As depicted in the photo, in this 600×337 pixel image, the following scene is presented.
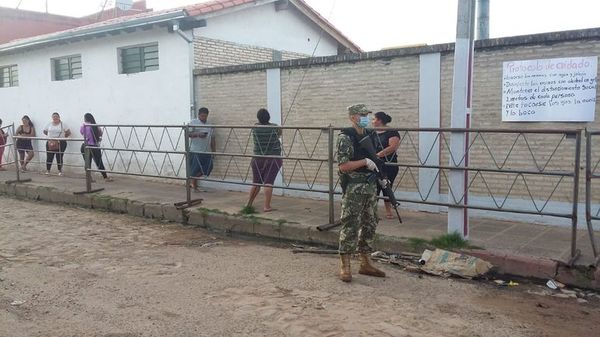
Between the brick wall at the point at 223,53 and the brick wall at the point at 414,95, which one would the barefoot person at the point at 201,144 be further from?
the brick wall at the point at 223,53

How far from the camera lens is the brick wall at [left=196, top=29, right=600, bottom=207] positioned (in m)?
6.49

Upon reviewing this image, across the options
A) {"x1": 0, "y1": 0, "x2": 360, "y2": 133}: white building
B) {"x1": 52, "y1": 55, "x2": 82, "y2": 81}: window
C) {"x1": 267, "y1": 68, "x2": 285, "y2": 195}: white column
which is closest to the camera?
{"x1": 267, "y1": 68, "x2": 285, "y2": 195}: white column

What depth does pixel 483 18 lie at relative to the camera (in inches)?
352

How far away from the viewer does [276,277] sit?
16.8 feet

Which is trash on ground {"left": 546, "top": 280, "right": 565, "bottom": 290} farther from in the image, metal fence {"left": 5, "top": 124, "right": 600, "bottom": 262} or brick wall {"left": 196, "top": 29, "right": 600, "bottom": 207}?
brick wall {"left": 196, "top": 29, "right": 600, "bottom": 207}

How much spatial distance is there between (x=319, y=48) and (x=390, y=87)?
6.32 meters

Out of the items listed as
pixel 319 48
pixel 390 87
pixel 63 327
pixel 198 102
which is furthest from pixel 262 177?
pixel 319 48

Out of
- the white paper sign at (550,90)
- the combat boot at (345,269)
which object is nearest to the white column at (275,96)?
the white paper sign at (550,90)

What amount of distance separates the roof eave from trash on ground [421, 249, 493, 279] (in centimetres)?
649

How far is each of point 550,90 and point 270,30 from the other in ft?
22.9

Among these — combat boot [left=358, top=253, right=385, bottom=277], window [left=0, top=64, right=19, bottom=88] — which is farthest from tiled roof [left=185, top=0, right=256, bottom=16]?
window [left=0, top=64, right=19, bottom=88]

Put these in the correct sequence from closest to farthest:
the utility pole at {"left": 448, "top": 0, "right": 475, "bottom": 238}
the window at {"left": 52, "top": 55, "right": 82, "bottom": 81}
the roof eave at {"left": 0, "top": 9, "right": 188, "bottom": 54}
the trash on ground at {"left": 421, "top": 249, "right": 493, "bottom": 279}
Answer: the trash on ground at {"left": 421, "top": 249, "right": 493, "bottom": 279} < the utility pole at {"left": 448, "top": 0, "right": 475, "bottom": 238} < the roof eave at {"left": 0, "top": 9, "right": 188, "bottom": 54} < the window at {"left": 52, "top": 55, "right": 82, "bottom": 81}

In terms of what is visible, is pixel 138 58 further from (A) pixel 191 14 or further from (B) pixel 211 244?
(B) pixel 211 244

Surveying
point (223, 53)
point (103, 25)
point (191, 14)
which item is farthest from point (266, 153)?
point (103, 25)
